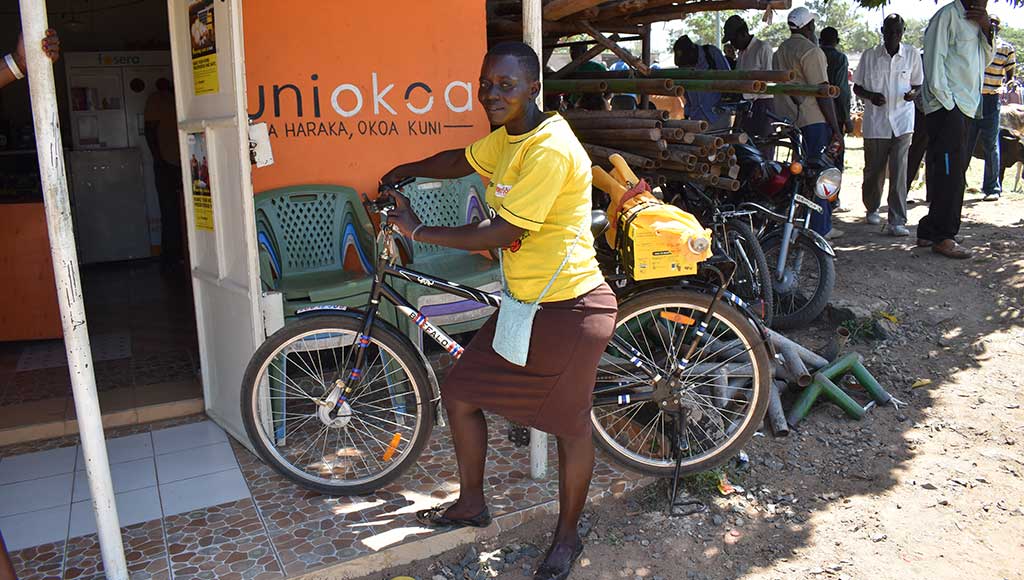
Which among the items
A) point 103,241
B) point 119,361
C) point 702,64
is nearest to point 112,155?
point 103,241

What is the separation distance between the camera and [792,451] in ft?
14.4

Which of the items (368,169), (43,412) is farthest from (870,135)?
(43,412)

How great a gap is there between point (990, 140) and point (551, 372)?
8384 mm

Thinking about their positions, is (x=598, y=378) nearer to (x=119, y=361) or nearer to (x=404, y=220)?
(x=404, y=220)

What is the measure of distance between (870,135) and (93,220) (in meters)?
8.43

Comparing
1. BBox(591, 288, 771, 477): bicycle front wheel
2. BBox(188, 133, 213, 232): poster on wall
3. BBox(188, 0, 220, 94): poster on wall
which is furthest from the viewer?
BBox(188, 133, 213, 232): poster on wall

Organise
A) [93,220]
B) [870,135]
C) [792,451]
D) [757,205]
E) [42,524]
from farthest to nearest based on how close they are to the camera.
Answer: [93,220] < [870,135] < [757,205] < [792,451] < [42,524]

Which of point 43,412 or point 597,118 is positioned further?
point 597,118

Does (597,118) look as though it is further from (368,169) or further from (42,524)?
(42,524)

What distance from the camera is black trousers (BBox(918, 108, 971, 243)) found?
705 cm

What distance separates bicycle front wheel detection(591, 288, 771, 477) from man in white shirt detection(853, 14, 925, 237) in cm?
496

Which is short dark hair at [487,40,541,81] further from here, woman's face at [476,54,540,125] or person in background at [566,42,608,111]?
person in background at [566,42,608,111]

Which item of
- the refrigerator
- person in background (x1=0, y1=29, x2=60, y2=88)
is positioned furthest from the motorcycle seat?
the refrigerator

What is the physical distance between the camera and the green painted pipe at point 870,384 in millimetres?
4828
